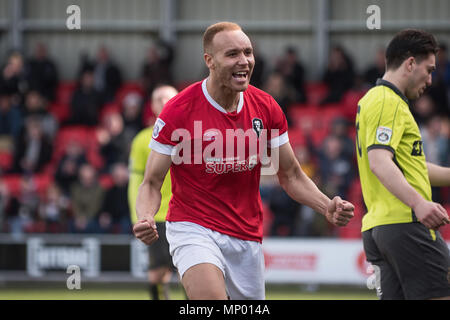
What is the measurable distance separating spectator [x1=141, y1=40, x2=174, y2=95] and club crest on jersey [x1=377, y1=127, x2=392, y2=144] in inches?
508

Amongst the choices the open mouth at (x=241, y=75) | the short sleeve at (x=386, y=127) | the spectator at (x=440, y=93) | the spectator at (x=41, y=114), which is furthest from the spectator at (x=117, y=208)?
the short sleeve at (x=386, y=127)

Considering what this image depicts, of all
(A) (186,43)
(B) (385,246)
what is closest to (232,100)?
(B) (385,246)

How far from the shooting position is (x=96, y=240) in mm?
13633

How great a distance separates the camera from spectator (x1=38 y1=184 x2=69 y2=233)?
571 inches

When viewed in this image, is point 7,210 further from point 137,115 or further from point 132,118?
point 137,115

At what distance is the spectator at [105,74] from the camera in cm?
1903

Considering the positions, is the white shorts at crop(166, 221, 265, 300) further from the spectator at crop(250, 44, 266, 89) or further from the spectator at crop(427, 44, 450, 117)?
the spectator at crop(250, 44, 266, 89)

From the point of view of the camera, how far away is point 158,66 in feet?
59.8

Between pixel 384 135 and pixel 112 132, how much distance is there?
11810 millimetres

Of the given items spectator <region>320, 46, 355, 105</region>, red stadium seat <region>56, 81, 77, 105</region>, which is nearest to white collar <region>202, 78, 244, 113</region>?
spectator <region>320, 46, 355, 105</region>

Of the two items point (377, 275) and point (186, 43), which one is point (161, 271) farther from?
point (186, 43)

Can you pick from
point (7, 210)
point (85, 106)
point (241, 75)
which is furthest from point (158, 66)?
point (241, 75)

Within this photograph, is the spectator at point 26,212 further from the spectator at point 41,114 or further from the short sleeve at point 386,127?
the short sleeve at point 386,127

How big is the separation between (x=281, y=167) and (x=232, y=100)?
2.03 ft
